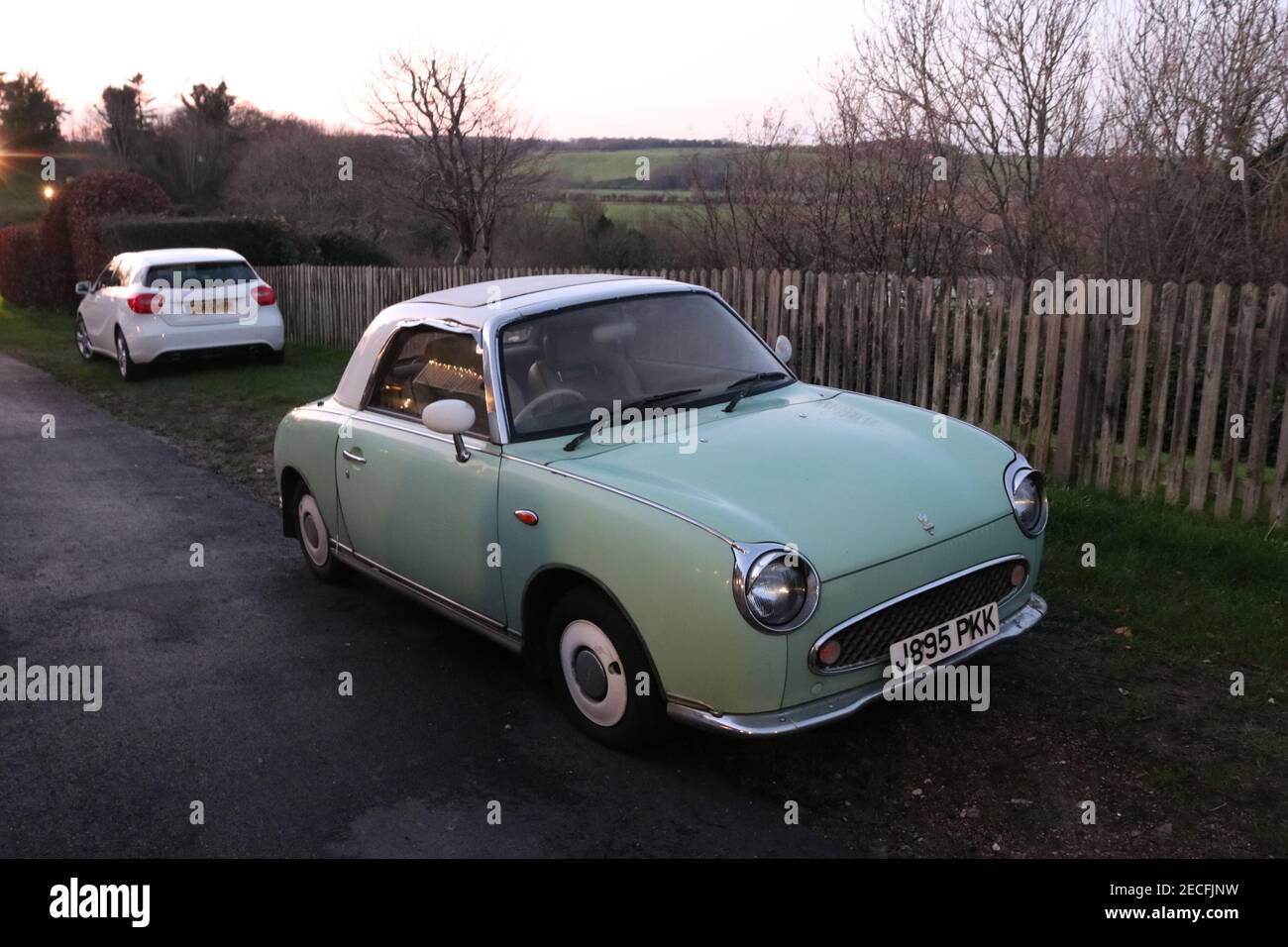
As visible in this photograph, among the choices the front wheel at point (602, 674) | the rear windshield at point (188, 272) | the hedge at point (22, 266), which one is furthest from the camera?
the hedge at point (22, 266)

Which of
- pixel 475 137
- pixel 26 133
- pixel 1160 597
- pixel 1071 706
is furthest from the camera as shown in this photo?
pixel 26 133

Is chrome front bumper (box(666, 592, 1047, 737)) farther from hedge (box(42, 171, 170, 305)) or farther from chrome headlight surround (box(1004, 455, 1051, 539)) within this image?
hedge (box(42, 171, 170, 305))

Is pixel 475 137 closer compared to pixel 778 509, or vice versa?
pixel 778 509

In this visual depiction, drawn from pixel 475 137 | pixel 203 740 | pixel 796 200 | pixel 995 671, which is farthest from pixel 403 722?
pixel 475 137

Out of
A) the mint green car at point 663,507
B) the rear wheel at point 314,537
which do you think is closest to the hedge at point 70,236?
the rear wheel at point 314,537

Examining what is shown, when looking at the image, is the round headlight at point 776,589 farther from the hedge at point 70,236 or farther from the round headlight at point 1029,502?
the hedge at point 70,236

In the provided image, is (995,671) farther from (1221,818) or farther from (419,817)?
(419,817)

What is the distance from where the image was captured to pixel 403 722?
4.64 meters

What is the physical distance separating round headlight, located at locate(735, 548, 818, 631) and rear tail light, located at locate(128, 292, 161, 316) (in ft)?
44.5

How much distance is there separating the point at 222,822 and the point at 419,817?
0.69 m

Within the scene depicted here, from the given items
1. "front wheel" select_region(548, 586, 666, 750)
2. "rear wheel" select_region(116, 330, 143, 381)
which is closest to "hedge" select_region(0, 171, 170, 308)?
Answer: "rear wheel" select_region(116, 330, 143, 381)

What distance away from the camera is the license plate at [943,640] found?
3.84 m

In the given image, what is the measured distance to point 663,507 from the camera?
149 inches

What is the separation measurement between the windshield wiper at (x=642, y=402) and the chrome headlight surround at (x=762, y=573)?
1.15m
